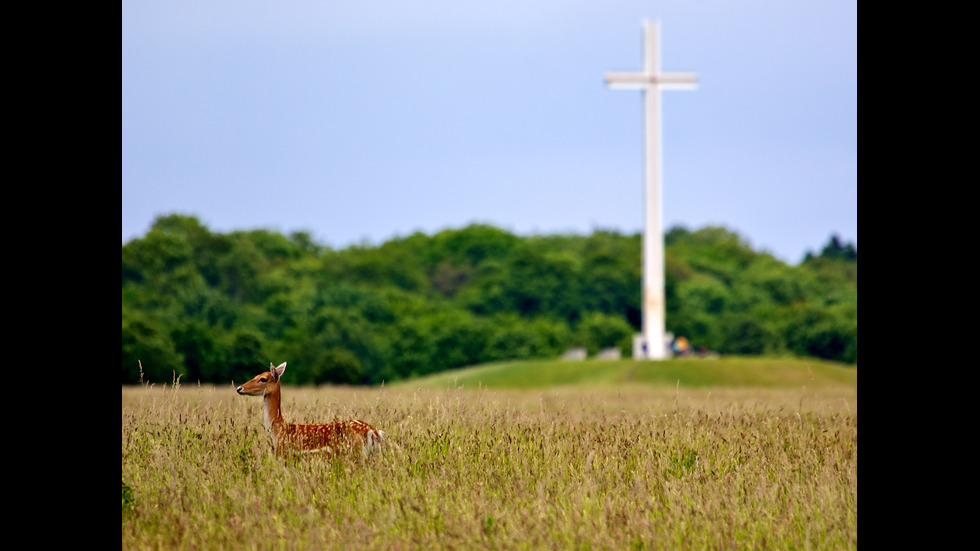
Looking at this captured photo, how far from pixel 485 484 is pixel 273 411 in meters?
1.79

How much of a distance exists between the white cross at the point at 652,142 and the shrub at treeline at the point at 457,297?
14.1m

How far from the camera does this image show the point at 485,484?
24.4ft

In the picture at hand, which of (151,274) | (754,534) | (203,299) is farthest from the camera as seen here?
(151,274)

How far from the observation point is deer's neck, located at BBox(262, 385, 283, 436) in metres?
7.69

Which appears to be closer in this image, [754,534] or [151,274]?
[754,534]

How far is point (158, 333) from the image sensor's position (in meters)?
39.6

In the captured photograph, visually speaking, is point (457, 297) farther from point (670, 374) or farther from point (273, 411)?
point (273, 411)

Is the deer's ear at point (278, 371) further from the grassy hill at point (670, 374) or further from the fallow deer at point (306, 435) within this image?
the grassy hill at point (670, 374)

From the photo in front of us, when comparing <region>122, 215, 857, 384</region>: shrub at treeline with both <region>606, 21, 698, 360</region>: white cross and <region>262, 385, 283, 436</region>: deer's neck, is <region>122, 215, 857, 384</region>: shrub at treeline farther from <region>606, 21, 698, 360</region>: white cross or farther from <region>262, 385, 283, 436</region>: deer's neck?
<region>262, 385, 283, 436</region>: deer's neck
